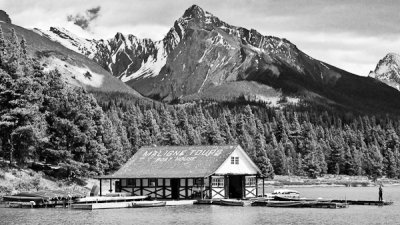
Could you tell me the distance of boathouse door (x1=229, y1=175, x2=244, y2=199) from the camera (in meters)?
84.9

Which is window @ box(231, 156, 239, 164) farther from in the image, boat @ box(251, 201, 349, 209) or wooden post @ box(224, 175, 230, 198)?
boat @ box(251, 201, 349, 209)

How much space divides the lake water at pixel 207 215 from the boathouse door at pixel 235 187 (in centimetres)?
1300

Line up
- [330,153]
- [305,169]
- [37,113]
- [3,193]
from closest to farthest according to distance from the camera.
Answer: [3,193], [37,113], [305,169], [330,153]

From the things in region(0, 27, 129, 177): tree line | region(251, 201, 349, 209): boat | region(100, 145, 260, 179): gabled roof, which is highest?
region(0, 27, 129, 177): tree line

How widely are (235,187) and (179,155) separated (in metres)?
8.41

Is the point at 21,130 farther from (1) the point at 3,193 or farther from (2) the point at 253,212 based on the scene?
(2) the point at 253,212

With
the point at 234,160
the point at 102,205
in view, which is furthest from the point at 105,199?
the point at 234,160

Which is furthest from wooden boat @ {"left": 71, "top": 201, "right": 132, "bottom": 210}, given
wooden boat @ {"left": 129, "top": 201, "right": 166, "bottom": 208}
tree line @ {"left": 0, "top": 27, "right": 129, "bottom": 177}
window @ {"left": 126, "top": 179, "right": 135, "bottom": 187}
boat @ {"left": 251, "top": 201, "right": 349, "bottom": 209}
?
tree line @ {"left": 0, "top": 27, "right": 129, "bottom": 177}

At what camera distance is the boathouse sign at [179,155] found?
8331 cm

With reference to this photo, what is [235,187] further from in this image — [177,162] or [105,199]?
[105,199]

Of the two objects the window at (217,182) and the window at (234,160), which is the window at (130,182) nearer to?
the window at (217,182)

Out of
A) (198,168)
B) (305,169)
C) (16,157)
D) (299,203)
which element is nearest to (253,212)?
(299,203)

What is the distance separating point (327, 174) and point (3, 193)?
127152 millimetres

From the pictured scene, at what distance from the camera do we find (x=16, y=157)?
9038 centimetres
